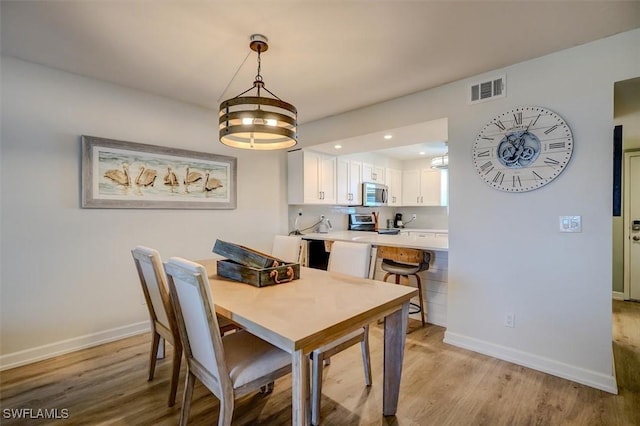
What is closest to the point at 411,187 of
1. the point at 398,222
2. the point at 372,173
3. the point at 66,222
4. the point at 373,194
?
the point at 398,222

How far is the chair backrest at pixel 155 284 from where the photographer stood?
1.76 metres

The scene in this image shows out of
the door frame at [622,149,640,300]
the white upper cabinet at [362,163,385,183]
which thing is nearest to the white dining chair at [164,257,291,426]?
the white upper cabinet at [362,163,385,183]

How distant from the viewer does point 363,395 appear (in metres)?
1.98

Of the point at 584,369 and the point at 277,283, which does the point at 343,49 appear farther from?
the point at 584,369

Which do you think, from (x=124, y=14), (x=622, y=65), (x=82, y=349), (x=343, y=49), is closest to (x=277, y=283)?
(x=343, y=49)

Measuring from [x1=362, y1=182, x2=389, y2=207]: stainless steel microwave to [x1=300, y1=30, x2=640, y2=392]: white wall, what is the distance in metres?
2.19

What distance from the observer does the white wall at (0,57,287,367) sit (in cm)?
235

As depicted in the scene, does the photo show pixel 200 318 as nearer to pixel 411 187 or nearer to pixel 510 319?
pixel 510 319

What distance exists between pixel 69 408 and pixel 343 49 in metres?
2.97

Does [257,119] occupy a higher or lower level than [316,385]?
higher

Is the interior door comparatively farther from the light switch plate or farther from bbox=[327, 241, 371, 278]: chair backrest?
bbox=[327, 241, 371, 278]: chair backrest

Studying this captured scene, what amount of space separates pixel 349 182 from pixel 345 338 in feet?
10.6

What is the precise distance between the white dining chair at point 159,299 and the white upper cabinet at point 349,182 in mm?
2991

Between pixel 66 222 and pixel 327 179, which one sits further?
pixel 327 179
